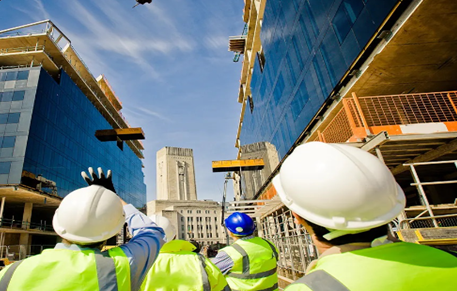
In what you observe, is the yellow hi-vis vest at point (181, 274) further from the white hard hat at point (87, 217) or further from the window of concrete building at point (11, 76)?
the window of concrete building at point (11, 76)

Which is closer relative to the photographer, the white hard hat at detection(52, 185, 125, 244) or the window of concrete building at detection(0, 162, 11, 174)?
the white hard hat at detection(52, 185, 125, 244)

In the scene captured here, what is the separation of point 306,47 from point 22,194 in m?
28.8

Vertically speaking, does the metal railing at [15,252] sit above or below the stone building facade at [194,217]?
below

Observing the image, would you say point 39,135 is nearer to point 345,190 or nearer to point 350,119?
point 350,119

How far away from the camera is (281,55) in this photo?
15594mm

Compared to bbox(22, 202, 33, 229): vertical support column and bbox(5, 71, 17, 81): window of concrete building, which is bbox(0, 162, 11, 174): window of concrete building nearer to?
bbox(22, 202, 33, 229): vertical support column

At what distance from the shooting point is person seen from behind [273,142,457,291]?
36.7 inches

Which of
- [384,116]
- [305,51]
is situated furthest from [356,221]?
[305,51]

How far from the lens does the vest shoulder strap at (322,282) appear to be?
36.5 inches

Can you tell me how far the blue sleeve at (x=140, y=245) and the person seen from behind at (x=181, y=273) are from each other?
0.31m

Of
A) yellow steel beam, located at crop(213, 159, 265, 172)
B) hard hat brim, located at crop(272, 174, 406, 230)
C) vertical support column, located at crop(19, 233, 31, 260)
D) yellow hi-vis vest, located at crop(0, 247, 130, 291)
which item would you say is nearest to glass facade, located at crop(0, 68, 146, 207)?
vertical support column, located at crop(19, 233, 31, 260)

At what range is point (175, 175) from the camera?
108812 mm

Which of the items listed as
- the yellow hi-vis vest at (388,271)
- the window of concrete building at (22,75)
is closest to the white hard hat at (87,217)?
the yellow hi-vis vest at (388,271)

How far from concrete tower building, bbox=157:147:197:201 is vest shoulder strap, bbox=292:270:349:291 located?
10612 cm
